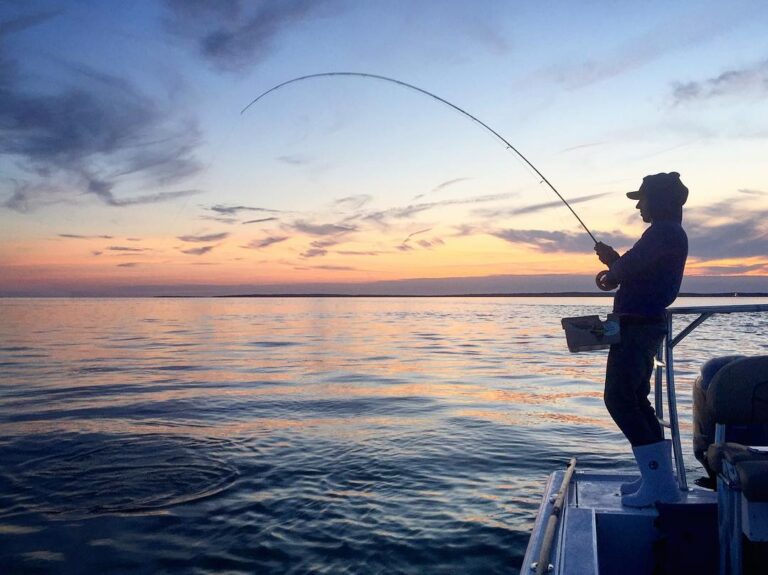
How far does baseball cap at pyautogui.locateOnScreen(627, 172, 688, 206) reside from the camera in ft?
14.4

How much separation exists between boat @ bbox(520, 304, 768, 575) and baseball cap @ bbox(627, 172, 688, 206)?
787 millimetres

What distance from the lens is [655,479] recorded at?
13.5 ft

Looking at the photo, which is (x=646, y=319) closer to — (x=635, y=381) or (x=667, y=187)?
(x=635, y=381)

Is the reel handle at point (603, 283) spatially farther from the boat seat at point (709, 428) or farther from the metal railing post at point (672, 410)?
the boat seat at point (709, 428)

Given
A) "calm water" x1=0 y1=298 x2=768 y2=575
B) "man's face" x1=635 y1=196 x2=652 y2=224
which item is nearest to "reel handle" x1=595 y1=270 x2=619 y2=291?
"man's face" x1=635 y1=196 x2=652 y2=224

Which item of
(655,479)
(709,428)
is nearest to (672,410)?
(709,428)

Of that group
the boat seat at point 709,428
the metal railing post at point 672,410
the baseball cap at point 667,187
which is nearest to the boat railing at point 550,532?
the metal railing post at point 672,410

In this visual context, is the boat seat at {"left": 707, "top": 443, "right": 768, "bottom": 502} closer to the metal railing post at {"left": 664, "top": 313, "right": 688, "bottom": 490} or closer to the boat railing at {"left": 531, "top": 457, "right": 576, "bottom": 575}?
the boat railing at {"left": 531, "top": 457, "right": 576, "bottom": 575}

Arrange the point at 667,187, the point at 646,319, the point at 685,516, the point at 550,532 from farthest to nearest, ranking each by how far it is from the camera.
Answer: the point at 667,187
the point at 646,319
the point at 685,516
the point at 550,532

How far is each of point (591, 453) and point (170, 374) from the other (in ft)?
41.8

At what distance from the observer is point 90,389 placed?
49.3ft

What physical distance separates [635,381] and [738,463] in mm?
1403

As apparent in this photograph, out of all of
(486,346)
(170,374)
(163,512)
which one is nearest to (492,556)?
(163,512)

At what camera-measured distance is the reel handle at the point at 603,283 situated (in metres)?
4.43
